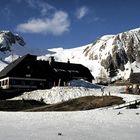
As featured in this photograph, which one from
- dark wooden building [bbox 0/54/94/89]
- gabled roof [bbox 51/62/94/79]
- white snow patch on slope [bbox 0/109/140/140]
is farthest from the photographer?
gabled roof [bbox 51/62/94/79]

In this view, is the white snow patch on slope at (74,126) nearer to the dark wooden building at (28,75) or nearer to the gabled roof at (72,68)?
the dark wooden building at (28,75)

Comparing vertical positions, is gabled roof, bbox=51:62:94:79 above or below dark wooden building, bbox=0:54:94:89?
above

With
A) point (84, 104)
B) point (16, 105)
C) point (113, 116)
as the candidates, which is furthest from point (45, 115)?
point (16, 105)

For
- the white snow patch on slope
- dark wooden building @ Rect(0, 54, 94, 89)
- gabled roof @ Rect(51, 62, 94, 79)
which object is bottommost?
the white snow patch on slope

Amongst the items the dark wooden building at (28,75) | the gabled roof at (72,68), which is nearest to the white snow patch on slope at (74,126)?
the dark wooden building at (28,75)

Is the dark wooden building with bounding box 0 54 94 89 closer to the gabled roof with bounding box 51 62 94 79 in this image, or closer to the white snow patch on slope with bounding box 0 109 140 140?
the gabled roof with bounding box 51 62 94 79

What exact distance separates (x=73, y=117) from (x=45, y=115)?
282 cm

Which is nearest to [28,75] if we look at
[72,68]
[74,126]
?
[72,68]

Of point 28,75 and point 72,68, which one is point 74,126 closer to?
point 28,75

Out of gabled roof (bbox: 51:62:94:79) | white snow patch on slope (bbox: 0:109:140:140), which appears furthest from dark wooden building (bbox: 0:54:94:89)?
white snow patch on slope (bbox: 0:109:140:140)

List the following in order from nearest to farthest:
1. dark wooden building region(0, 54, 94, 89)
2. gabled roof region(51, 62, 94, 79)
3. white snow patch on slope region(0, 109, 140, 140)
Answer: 1. white snow patch on slope region(0, 109, 140, 140)
2. dark wooden building region(0, 54, 94, 89)
3. gabled roof region(51, 62, 94, 79)

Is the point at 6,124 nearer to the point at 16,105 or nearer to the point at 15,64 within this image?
the point at 16,105

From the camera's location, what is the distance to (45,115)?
3953cm

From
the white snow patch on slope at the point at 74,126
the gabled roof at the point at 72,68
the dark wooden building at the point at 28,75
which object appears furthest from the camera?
the gabled roof at the point at 72,68
